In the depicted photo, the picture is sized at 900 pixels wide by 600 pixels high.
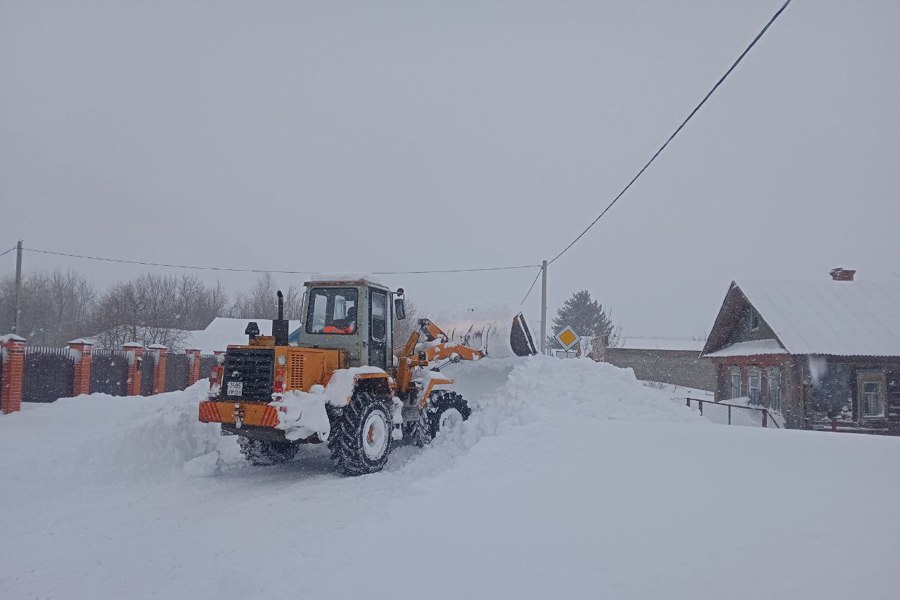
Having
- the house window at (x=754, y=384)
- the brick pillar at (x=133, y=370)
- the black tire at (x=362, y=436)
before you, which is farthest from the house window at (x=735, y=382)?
the brick pillar at (x=133, y=370)

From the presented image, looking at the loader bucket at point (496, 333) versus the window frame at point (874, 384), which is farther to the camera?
the window frame at point (874, 384)

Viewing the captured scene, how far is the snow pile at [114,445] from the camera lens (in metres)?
7.90

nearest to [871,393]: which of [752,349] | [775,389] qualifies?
[775,389]

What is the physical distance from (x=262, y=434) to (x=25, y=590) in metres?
3.43

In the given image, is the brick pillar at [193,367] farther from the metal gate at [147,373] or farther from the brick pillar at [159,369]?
the metal gate at [147,373]

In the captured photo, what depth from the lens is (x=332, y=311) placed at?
9.07 m

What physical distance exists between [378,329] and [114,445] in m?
4.14

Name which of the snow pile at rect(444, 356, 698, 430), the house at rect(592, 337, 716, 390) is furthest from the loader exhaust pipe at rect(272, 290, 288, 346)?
the house at rect(592, 337, 716, 390)

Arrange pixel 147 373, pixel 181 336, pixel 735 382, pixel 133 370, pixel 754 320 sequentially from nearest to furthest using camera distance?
1. pixel 133 370
2. pixel 147 373
3. pixel 754 320
4. pixel 735 382
5. pixel 181 336

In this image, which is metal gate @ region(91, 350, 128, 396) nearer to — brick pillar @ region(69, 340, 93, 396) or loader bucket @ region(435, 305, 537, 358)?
brick pillar @ region(69, 340, 93, 396)

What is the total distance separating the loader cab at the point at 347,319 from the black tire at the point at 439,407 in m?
1.07

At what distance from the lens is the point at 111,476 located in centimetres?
789

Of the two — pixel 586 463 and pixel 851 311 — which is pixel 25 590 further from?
pixel 851 311

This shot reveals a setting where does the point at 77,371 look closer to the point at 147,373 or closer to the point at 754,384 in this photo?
the point at 147,373
